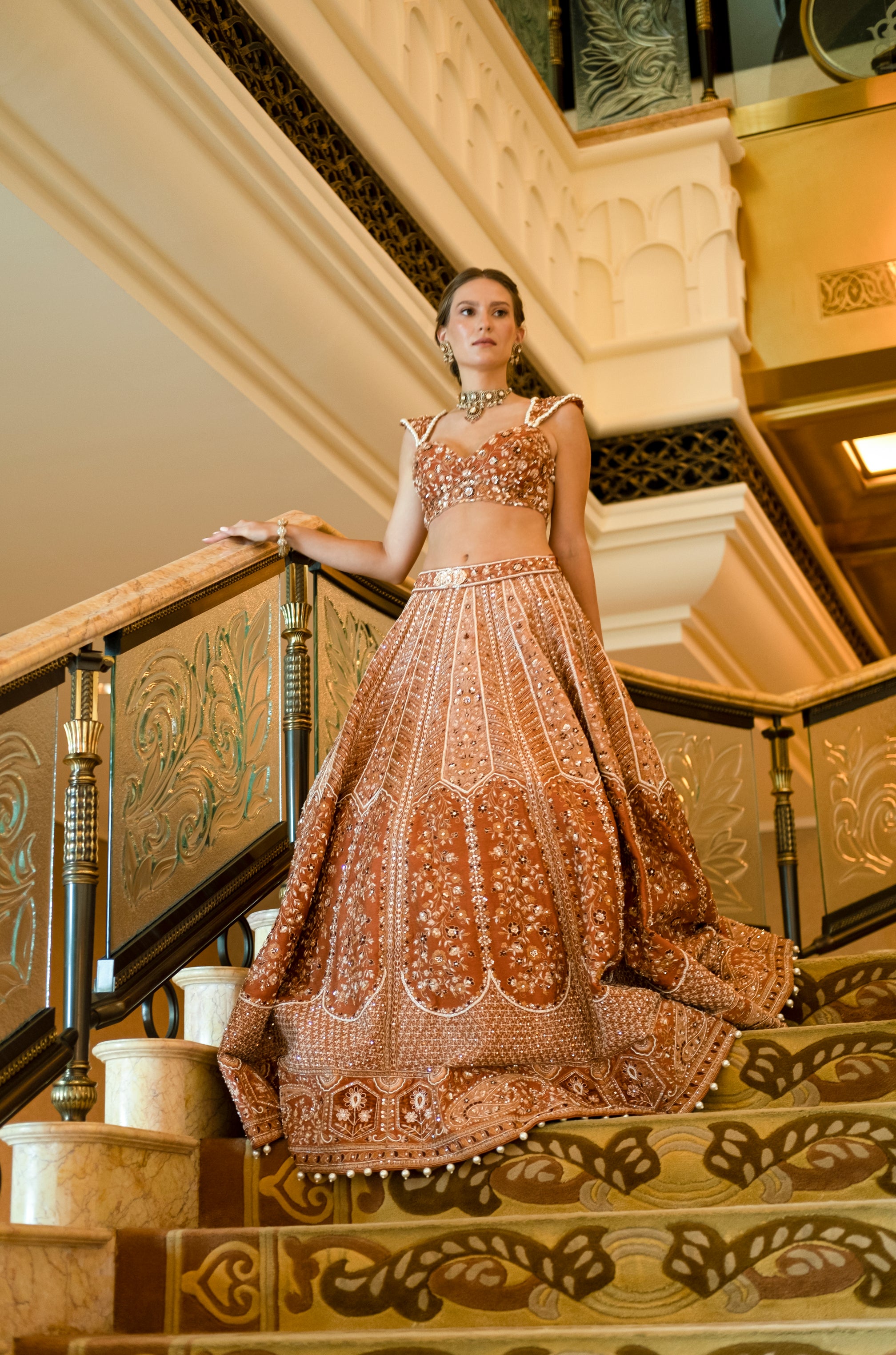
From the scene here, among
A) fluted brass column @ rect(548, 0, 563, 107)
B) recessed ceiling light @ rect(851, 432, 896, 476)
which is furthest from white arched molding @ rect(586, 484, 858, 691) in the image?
fluted brass column @ rect(548, 0, 563, 107)

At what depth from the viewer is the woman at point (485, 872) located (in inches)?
99.5

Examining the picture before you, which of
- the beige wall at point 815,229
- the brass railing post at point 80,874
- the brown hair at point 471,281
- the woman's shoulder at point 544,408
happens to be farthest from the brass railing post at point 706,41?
the brass railing post at point 80,874

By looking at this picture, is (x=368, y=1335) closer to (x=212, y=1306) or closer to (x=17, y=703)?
(x=212, y=1306)

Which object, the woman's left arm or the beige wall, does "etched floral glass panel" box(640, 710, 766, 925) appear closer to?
the woman's left arm

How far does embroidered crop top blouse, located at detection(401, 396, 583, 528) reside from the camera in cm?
314

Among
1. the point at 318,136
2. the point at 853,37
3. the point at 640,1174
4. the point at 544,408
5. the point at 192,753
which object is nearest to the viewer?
the point at 640,1174

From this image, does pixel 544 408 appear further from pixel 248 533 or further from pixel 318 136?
pixel 318 136

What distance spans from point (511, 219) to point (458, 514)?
8.80ft

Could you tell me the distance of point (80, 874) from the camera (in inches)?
98.9

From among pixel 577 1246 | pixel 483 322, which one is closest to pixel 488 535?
pixel 483 322

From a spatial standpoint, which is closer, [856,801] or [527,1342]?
[527,1342]

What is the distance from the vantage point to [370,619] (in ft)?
12.3

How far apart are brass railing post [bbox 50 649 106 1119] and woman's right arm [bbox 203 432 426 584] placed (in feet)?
2.54

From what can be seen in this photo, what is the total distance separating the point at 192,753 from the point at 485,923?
76 cm
